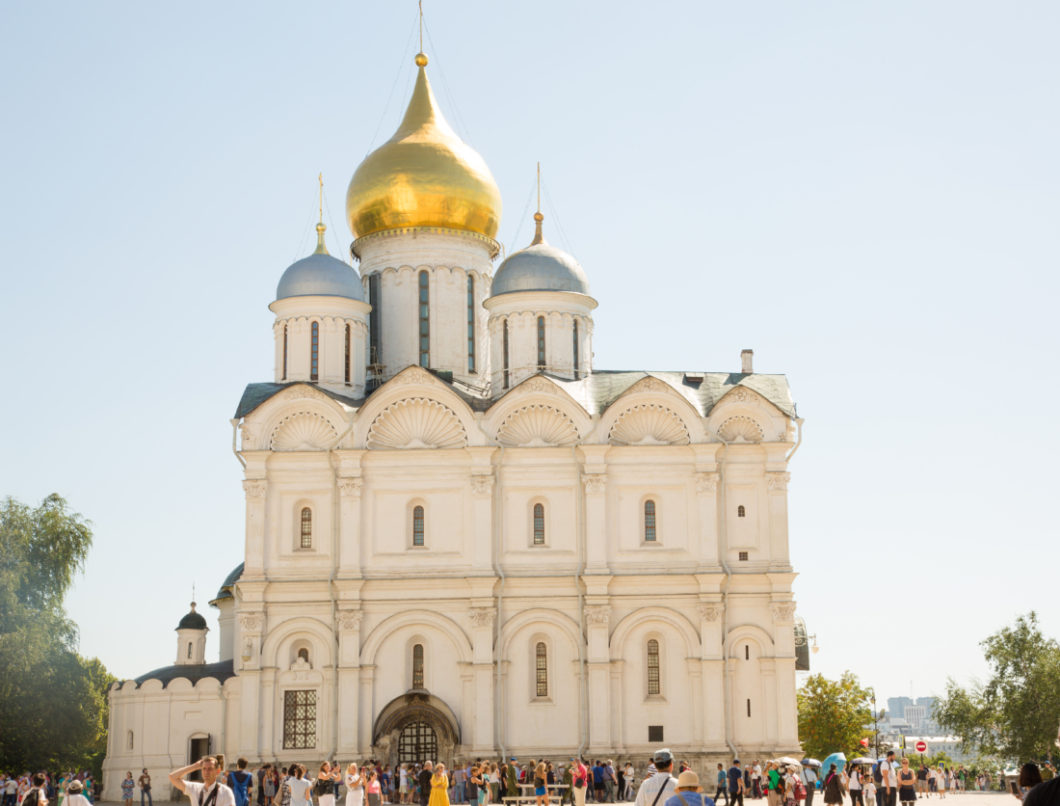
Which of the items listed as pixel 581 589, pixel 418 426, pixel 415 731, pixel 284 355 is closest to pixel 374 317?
pixel 284 355

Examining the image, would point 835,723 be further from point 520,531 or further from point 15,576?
point 15,576

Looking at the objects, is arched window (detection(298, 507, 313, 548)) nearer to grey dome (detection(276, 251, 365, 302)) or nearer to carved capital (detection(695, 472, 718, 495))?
grey dome (detection(276, 251, 365, 302))

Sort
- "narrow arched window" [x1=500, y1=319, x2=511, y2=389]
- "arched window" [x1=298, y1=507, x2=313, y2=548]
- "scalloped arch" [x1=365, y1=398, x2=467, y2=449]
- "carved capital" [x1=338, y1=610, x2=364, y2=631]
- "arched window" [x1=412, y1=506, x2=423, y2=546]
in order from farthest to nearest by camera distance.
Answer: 1. "narrow arched window" [x1=500, y1=319, x2=511, y2=389]
2. "scalloped arch" [x1=365, y1=398, x2=467, y2=449]
3. "arched window" [x1=412, y1=506, x2=423, y2=546]
4. "arched window" [x1=298, y1=507, x2=313, y2=548]
5. "carved capital" [x1=338, y1=610, x2=364, y2=631]

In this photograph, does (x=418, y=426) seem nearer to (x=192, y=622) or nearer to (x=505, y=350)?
(x=505, y=350)

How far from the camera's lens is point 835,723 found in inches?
1975

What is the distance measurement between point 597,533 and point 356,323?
901 centimetres

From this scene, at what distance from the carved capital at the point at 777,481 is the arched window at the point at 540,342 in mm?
6799

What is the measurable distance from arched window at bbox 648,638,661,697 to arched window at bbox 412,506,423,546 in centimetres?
649

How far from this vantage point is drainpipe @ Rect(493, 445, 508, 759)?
35906mm

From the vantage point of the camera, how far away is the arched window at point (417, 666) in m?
36.5

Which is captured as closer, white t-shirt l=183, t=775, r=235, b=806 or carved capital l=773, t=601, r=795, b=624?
white t-shirt l=183, t=775, r=235, b=806

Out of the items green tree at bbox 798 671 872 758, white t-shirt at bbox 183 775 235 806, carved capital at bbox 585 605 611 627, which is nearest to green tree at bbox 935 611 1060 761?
green tree at bbox 798 671 872 758

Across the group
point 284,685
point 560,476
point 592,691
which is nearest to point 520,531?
point 560,476

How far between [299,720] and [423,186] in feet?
50.4
